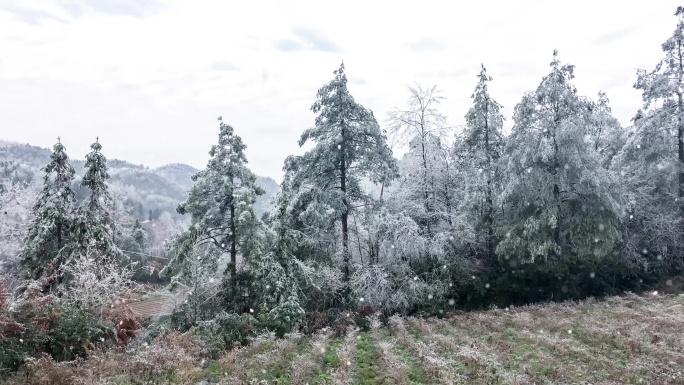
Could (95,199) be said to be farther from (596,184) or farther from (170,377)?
(596,184)

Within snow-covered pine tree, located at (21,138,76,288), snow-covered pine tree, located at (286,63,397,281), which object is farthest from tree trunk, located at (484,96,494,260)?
snow-covered pine tree, located at (21,138,76,288)

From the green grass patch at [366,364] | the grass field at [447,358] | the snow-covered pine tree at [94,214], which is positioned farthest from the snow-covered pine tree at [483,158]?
the snow-covered pine tree at [94,214]

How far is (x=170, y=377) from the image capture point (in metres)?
12.6

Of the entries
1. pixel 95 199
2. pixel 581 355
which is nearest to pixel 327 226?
pixel 95 199

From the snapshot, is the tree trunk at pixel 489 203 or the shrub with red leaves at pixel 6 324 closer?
the shrub with red leaves at pixel 6 324

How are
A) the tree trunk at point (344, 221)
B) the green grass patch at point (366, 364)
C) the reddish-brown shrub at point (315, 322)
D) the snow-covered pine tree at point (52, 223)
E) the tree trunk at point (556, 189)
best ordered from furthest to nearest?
the tree trunk at point (344, 221), the tree trunk at point (556, 189), the snow-covered pine tree at point (52, 223), the reddish-brown shrub at point (315, 322), the green grass patch at point (366, 364)

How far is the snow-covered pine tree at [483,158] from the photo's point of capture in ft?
83.0

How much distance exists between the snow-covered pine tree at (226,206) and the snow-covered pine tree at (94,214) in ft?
15.8

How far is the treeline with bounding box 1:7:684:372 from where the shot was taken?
21.1 meters

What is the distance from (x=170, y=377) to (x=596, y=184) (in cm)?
1996

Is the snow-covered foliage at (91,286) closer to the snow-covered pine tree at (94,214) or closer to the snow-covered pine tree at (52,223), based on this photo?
the snow-covered pine tree at (94,214)

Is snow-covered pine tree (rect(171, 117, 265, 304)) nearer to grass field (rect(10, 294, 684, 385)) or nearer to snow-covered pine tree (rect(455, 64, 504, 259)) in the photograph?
grass field (rect(10, 294, 684, 385))

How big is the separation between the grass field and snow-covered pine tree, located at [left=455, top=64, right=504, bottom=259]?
8044mm

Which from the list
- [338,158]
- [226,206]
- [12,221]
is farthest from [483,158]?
[12,221]
